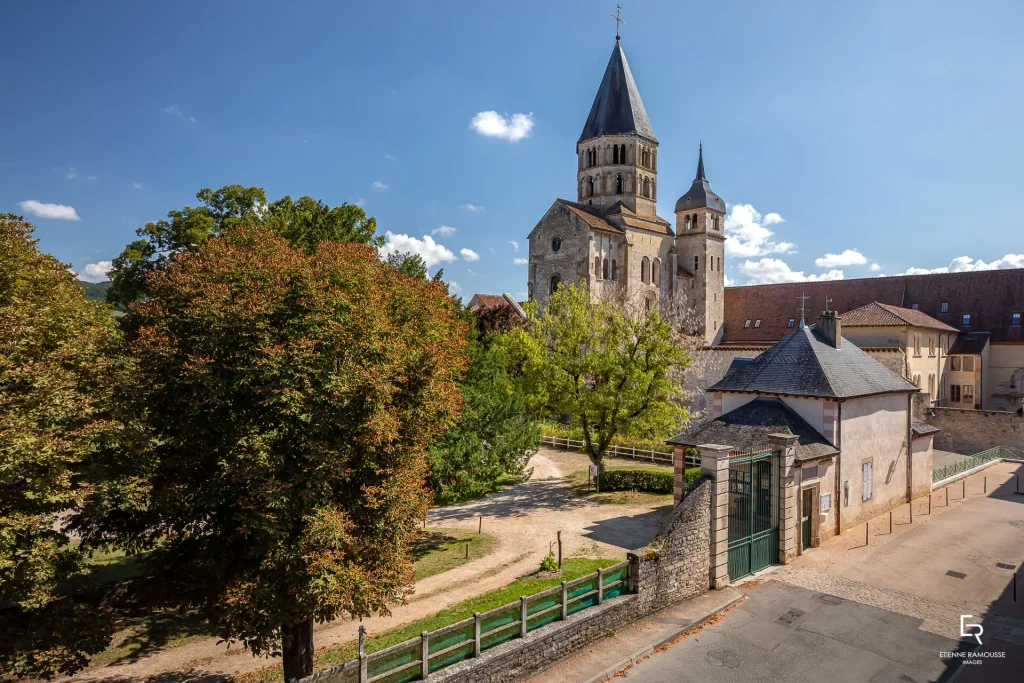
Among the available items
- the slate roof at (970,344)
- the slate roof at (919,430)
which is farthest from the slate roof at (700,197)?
the slate roof at (919,430)

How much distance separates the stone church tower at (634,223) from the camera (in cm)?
4788

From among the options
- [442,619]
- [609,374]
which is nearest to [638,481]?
[609,374]

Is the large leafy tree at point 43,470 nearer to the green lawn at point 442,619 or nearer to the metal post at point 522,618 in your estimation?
the green lawn at point 442,619

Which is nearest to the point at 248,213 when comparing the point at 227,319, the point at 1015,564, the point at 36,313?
the point at 36,313

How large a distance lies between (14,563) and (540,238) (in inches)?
1697

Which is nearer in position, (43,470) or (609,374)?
(43,470)

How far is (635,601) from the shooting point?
44.9ft

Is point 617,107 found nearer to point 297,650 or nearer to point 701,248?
point 701,248

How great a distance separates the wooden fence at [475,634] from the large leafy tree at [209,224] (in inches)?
669

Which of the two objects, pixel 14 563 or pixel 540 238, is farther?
pixel 540 238

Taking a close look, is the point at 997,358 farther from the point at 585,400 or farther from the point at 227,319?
the point at 227,319

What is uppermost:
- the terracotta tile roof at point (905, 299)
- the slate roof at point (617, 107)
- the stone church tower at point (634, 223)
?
the slate roof at point (617, 107)

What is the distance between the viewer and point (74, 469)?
376 inches

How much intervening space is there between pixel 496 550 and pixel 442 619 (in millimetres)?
5186
